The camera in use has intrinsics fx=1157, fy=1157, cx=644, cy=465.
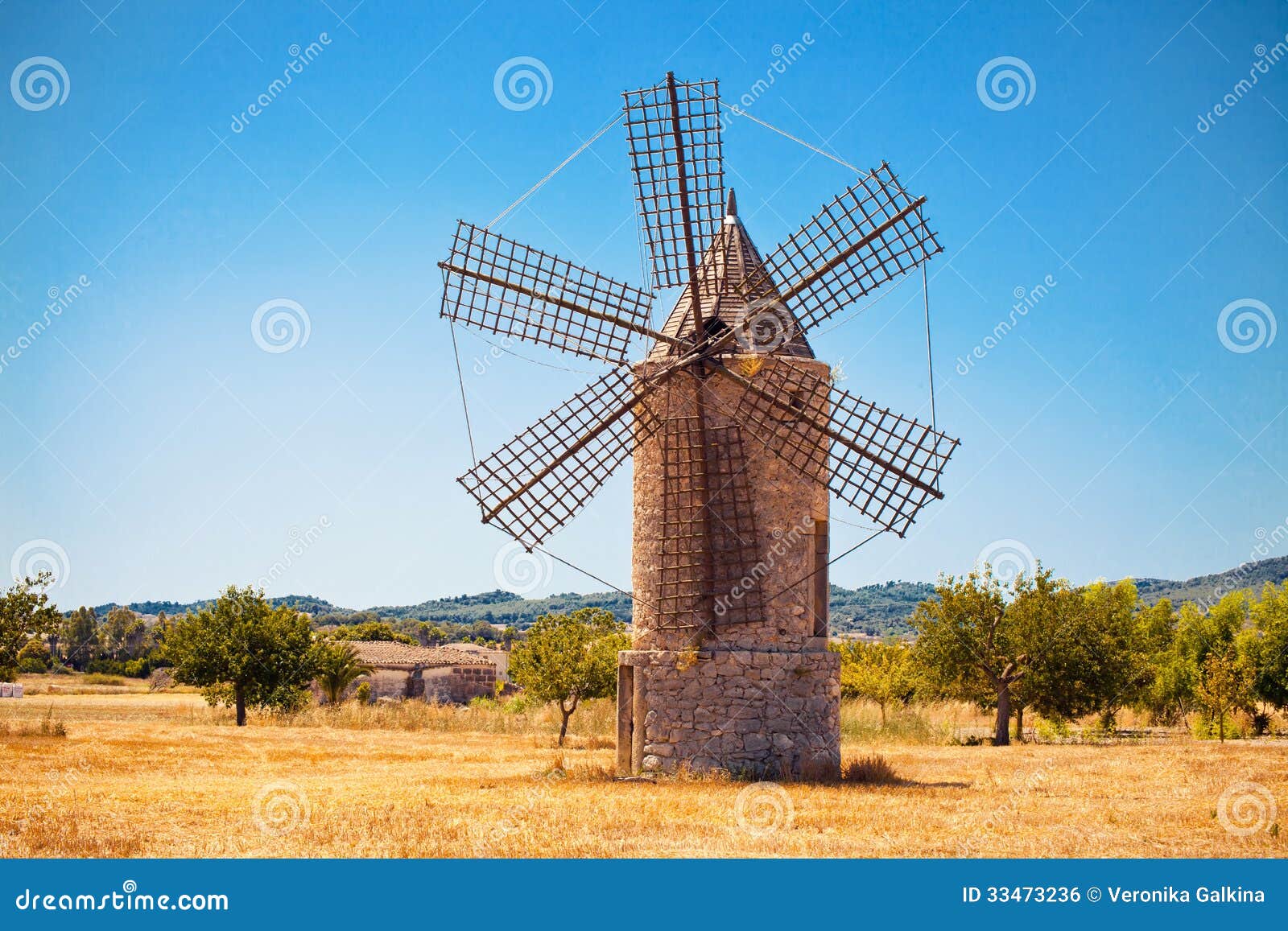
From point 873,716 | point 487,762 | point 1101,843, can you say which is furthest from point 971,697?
point 1101,843

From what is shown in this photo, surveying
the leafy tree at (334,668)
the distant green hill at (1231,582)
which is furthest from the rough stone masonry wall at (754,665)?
the distant green hill at (1231,582)

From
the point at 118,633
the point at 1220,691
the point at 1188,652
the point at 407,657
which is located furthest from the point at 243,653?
the point at 118,633

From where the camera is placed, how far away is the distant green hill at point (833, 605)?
83.0 meters

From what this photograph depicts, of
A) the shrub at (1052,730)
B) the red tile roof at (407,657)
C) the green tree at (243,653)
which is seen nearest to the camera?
the shrub at (1052,730)


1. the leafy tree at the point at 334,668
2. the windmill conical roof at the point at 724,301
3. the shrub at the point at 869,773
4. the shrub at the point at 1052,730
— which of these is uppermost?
the windmill conical roof at the point at 724,301

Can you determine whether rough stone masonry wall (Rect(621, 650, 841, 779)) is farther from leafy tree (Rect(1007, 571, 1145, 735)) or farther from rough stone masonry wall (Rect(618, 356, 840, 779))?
leafy tree (Rect(1007, 571, 1145, 735))

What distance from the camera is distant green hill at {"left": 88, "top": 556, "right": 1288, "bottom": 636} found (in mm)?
83006

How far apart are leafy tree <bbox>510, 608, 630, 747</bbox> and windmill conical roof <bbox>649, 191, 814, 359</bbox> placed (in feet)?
29.7

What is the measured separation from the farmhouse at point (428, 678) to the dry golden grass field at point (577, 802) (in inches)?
617

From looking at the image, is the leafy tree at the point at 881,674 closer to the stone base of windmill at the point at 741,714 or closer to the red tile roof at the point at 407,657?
the stone base of windmill at the point at 741,714

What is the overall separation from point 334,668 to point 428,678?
6974mm

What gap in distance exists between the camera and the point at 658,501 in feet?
43.4

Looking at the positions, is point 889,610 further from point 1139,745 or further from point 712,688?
point 712,688

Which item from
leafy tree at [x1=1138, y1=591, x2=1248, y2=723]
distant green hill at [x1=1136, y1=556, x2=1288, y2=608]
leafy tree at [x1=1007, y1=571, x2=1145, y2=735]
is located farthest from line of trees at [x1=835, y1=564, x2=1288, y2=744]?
distant green hill at [x1=1136, y1=556, x2=1288, y2=608]
